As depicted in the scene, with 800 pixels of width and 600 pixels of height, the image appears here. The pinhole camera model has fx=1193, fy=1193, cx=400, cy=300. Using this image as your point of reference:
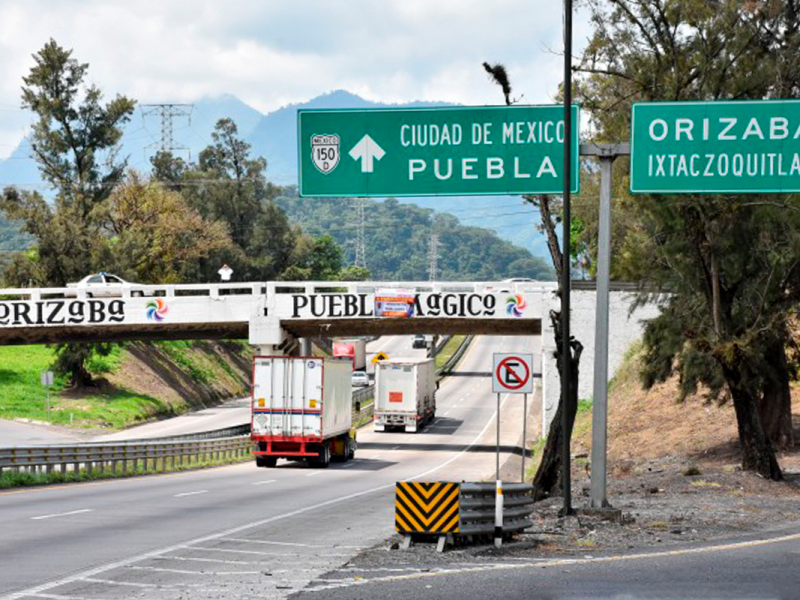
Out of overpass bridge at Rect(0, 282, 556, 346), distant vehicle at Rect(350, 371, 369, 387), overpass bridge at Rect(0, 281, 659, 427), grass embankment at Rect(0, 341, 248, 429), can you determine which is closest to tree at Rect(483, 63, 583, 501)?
overpass bridge at Rect(0, 281, 659, 427)

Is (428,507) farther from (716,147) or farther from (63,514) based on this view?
(63,514)

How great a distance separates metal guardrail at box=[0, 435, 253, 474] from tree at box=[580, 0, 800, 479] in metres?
17.0

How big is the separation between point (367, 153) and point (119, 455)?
71.2 feet

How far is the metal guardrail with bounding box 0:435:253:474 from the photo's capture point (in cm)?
3234

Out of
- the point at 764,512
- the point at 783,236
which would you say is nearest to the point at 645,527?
the point at 764,512

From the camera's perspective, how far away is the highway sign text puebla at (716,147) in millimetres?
18984

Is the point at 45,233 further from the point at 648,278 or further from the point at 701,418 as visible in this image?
the point at 648,278

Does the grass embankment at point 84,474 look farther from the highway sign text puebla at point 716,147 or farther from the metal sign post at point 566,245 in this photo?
the highway sign text puebla at point 716,147

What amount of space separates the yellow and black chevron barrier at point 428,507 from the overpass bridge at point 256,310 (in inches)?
1433

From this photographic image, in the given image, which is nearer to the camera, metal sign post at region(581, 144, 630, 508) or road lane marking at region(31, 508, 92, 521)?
metal sign post at region(581, 144, 630, 508)

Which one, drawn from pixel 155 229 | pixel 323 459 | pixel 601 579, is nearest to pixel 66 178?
pixel 155 229

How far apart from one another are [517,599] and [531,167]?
8965mm

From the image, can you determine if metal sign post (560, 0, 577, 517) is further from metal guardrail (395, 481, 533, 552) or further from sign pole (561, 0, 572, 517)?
metal guardrail (395, 481, 533, 552)

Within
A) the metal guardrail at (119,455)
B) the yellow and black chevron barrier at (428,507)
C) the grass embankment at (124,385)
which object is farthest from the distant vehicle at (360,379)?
the yellow and black chevron barrier at (428,507)
